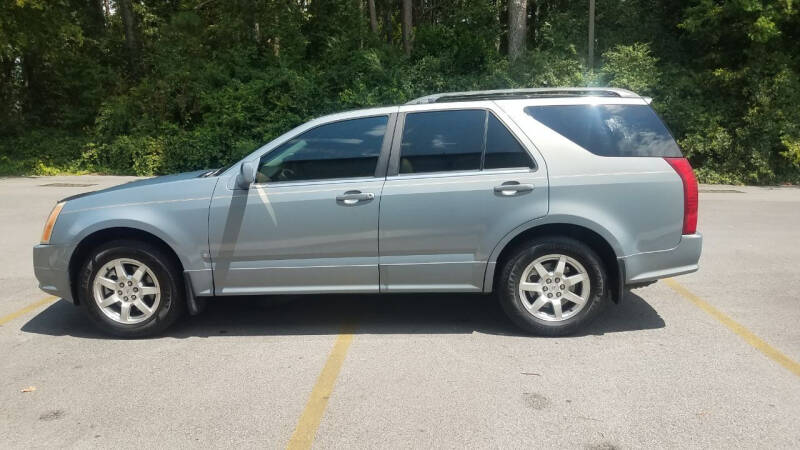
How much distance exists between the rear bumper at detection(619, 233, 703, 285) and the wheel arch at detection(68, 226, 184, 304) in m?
3.43

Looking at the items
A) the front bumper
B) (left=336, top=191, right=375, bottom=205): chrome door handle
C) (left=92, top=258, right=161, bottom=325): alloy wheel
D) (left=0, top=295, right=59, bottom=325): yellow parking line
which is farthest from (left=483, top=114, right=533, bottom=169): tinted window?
(left=0, top=295, right=59, bottom=325): yellow parking line

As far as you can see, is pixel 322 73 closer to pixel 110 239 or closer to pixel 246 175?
pixel 110 239

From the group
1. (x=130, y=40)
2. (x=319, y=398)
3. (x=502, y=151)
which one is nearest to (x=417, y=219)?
(x=502, y=151)

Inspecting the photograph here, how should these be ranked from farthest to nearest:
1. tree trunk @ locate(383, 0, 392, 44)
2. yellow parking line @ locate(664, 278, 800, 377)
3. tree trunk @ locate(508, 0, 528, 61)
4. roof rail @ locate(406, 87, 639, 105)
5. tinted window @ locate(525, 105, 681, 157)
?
tree trunk @ locate(383, 0, 392, 44)
tree trunk @ locate(508, 0, 528, 61)
roof rail @ locate(406, 87, 639, 105)
tinted window @ locate(525, 105, 681, 157)
yellow parking line @ locate(664, 278, 800, 377)

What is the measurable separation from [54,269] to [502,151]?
141 inches

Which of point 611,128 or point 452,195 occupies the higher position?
point 611,128

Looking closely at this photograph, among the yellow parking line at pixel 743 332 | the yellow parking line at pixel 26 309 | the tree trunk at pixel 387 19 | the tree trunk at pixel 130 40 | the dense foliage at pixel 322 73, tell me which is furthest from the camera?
the tree trunk at pixel 387 19

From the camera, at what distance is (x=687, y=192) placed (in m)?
4.83

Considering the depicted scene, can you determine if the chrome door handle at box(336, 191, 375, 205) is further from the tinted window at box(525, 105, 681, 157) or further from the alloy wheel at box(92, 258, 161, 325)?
the alloy wheel at box(92, 258, 161, 325)

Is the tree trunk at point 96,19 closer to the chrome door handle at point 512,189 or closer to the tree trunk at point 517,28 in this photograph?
the tree trunk at point 517,28

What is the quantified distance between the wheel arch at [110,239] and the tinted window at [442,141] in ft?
6.29

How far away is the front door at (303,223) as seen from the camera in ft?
16.0

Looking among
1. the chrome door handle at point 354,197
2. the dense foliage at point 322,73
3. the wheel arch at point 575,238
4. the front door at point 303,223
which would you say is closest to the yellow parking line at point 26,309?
the front door at point 303,223

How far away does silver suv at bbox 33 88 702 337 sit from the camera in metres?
4.84
